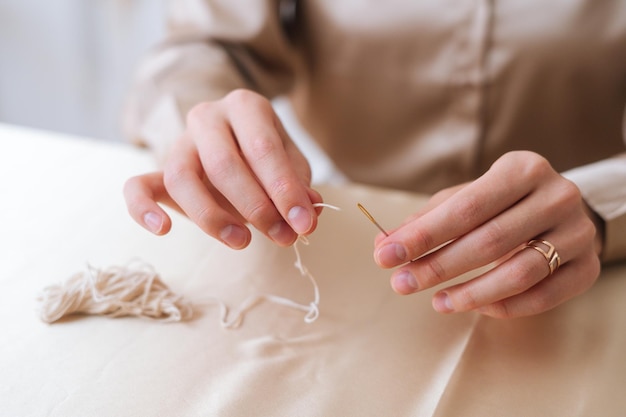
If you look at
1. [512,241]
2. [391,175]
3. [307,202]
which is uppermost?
[307,202]

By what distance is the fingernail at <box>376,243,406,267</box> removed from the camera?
53cm

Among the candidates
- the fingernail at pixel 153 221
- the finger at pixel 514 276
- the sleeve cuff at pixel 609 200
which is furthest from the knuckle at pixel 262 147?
the sleeve cuff at pixel 609 200

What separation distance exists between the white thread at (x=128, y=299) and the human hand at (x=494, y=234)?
0.09 metres

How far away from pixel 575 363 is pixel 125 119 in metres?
0.71

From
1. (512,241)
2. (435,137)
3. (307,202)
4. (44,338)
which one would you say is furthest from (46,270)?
(435,137)

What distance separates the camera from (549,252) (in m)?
0.54

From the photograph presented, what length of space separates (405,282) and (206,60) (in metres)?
0.53

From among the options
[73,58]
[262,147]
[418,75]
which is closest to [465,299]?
[262,147]

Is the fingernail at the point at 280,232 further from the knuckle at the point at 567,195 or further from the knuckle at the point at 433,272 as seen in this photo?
the knuckle at the point at 567,195

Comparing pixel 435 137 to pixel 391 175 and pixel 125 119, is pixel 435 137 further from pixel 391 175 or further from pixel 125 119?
pixel 125 119

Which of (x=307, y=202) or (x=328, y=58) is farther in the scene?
(x=328, y=58)

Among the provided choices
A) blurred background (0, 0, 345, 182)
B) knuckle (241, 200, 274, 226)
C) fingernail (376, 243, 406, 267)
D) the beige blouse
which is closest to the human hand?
fingernail (376, 243, 406, 267)

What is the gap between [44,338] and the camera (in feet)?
1.90

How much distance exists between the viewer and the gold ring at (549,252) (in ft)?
1.77
